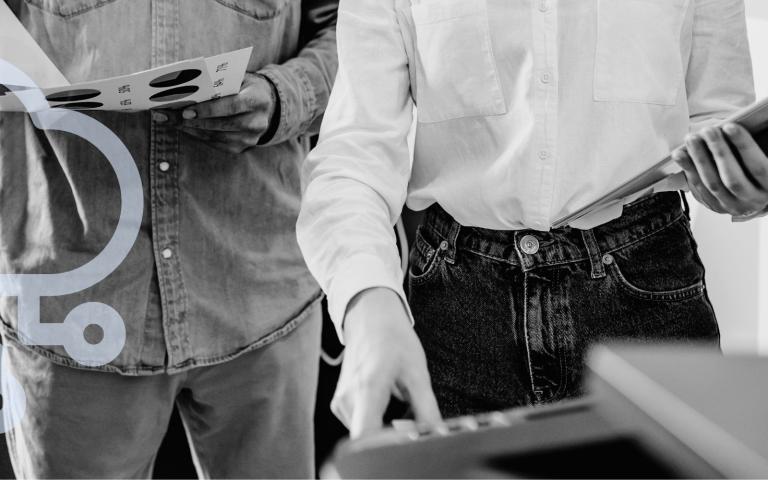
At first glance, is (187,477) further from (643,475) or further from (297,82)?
(643,475)

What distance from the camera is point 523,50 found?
88cm

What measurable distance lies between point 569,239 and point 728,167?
195mm

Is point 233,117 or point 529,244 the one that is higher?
point 233,117

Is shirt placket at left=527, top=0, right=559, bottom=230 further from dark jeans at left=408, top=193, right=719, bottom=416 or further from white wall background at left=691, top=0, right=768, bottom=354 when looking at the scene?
white wall background at left=691, top=0, right=768, bottom=354

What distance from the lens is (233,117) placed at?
116 centimetres

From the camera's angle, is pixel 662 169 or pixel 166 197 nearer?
pixel 662 169

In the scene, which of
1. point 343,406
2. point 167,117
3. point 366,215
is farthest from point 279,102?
point 343,406

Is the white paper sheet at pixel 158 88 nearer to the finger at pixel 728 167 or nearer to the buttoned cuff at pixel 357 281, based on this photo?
the buttoned cuff at pixel 357 281

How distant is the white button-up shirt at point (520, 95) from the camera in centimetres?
87

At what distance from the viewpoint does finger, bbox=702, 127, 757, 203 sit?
72cm

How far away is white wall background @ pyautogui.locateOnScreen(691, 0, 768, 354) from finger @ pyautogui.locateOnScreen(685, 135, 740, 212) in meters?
1.03

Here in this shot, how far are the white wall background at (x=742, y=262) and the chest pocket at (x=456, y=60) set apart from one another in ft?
3.63

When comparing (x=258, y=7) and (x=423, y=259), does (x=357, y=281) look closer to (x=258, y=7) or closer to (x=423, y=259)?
(x=423, y=259)

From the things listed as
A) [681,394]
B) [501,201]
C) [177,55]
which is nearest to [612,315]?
[501,201]
